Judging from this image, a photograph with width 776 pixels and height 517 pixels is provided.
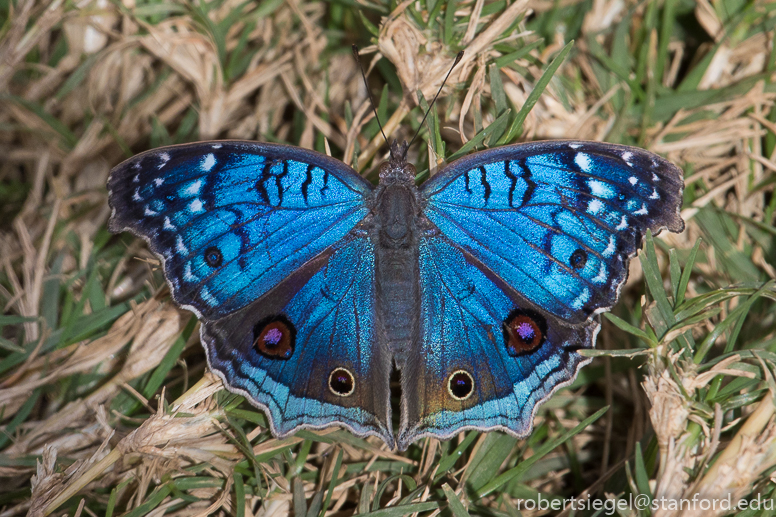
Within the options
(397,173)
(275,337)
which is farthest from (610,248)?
(275,337)

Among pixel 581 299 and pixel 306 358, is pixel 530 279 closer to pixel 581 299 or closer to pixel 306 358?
pixel 581 299

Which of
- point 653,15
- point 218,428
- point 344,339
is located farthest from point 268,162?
point 653,15

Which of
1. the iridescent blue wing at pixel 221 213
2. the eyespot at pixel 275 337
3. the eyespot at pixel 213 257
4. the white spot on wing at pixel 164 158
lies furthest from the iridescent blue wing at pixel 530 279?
the white spot on wing at pixel 164 158

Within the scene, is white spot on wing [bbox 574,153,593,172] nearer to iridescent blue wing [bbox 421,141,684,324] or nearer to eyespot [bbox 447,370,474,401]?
iridescent blue wing [bbox 421,141,684,324]

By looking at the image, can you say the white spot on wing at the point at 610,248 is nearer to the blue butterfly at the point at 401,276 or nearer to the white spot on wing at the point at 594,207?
the blue butterfly at the point at 401,276

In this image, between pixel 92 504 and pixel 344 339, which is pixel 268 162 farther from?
pixel 92 504

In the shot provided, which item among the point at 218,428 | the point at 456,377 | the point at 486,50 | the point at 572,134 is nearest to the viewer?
the point at 456,377
